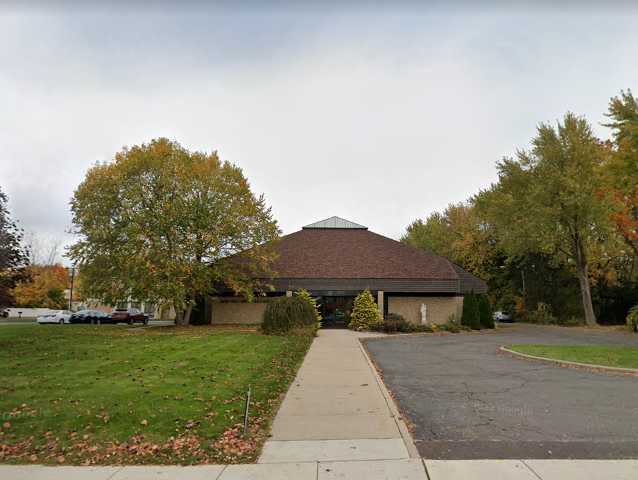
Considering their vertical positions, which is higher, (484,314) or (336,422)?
(484,314)

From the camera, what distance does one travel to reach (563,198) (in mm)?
36406

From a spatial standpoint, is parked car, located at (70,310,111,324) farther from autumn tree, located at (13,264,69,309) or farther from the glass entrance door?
the glass entrance door

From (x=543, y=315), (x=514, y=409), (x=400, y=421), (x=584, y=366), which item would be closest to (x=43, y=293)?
(x=543, y=315)

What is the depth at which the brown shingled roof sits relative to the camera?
1355 inches

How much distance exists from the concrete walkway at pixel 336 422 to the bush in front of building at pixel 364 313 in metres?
18.1

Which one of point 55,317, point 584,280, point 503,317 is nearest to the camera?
point 584,280

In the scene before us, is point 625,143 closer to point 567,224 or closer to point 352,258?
point 567,224

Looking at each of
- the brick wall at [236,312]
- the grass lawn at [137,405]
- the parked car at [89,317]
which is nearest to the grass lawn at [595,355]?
the grass lawn at [137,405]

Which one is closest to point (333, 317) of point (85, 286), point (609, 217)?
point (85, 286)

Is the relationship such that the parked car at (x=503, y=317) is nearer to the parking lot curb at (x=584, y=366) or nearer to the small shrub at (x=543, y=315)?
the small shrub at (x=543, y=315)

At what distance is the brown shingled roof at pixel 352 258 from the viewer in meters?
34.4

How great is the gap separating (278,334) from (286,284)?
35.3 feet

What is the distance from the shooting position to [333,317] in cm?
3453

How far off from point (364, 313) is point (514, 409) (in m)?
22.7
